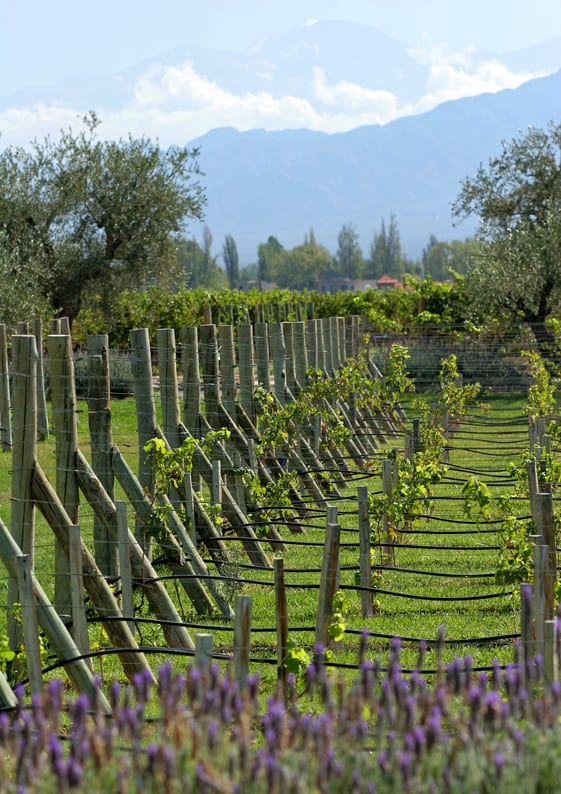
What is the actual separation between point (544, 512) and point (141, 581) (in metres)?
2.63

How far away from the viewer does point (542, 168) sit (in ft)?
103

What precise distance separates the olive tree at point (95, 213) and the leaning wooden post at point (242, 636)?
2323 centimetres

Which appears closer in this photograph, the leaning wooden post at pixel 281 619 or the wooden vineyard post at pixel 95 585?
the leaning wooden post at pixel 281 619

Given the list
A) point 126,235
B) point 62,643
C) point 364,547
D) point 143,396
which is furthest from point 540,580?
point 126,235

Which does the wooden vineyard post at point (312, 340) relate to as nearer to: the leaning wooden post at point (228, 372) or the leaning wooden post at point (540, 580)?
the leaning wooden post at point (228, 372)

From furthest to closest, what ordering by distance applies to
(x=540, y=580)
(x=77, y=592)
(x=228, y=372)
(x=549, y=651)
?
(x=228, y=372) → (x=77, y=592) → (x=540, y=580) → (x=549, y=651)

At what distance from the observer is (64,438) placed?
7.45 metres

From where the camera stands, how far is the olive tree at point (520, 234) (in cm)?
2855

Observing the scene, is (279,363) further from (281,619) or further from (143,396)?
(281,619)

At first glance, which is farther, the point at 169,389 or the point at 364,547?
the point at 169,389

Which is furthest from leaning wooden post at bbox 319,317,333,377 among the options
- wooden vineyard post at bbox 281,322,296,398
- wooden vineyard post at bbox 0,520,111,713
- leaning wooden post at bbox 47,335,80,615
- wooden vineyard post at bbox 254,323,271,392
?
wooden vineyard post at bbox 0,520,111,713

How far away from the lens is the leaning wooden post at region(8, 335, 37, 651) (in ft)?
22.2

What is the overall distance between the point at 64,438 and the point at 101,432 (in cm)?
79

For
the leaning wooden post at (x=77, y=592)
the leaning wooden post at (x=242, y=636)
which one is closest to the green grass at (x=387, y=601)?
the leaning wooden post at (x=77, y=592)
